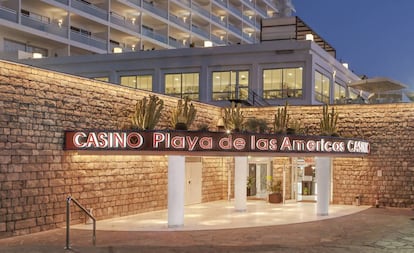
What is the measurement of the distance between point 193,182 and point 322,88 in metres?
14.5

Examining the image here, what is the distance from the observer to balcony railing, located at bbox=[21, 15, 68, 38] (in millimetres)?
43078

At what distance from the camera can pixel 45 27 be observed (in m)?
44.9

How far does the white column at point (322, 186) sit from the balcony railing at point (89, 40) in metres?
29.9

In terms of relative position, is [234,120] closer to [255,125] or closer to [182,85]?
[255,125]

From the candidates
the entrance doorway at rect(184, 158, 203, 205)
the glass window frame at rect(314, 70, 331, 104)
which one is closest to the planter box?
the entrance doorway at rect(184, 158, 203, 205)

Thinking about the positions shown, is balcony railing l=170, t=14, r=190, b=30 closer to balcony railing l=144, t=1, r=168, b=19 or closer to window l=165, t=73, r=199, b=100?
balcony railing l=144, t=1, r=168, b=19

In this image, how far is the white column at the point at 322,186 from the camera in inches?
920

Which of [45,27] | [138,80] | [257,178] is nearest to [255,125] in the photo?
[257,178]

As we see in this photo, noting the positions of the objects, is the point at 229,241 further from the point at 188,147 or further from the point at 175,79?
the point at 175,79

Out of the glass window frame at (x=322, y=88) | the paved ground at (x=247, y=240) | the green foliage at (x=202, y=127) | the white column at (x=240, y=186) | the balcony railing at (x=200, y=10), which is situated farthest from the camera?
the balcony railing at (x=200, y=10)

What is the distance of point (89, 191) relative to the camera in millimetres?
20281

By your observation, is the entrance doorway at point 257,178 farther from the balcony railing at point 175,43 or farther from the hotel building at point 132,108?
the balcony railing at point 175,43

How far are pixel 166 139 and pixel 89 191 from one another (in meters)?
3.75

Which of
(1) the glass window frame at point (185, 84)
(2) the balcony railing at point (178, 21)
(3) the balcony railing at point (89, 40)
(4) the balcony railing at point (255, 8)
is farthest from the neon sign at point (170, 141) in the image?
(4) the balcony railing at point (255, 8)
